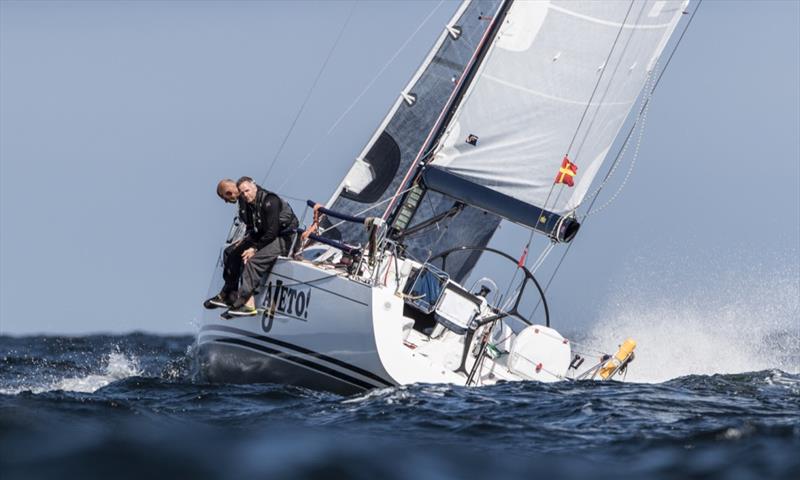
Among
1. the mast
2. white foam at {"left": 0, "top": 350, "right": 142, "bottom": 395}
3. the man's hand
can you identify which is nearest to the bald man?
the man's hand

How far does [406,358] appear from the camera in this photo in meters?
9.03

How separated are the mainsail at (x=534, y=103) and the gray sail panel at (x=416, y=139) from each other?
1087 mm

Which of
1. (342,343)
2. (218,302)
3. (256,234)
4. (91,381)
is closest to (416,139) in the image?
(256,234)

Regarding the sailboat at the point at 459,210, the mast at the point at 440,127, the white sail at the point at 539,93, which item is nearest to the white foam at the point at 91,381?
the sailboat at the point at 459,210

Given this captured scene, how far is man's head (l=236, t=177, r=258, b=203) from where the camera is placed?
999cm

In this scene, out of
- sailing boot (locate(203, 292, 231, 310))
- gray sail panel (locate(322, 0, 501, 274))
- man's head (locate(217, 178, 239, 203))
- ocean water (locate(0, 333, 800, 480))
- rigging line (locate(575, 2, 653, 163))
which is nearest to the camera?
ocean water (locate(0, 333, 800, 480))

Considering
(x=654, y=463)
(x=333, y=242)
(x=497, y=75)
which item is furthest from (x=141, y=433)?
(x=497, y=75)

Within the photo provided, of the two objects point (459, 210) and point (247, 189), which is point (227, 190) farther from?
point (459, 210)

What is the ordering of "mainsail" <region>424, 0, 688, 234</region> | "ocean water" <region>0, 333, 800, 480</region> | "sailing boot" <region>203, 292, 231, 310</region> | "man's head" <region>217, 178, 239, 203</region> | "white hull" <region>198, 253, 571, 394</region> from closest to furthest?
"ocean water" <region>0, 333, 800, 480</region> < "white hull" <region>198, 253, 571, 394</region> < "man's head" <region>217, 178, 239, 203</region> < "sailing boot" <region>203, 292, 231, 310</region> < "mainsail" <region>424, 0, 688, 234</region>

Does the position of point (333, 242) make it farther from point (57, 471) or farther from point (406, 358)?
point (57, 471)

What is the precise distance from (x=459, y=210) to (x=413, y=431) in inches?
235

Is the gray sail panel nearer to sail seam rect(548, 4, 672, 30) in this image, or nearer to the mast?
the mast

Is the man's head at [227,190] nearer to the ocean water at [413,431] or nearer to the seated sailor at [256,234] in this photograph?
the seated sailor at [256,234]

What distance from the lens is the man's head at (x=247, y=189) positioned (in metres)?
9.99
